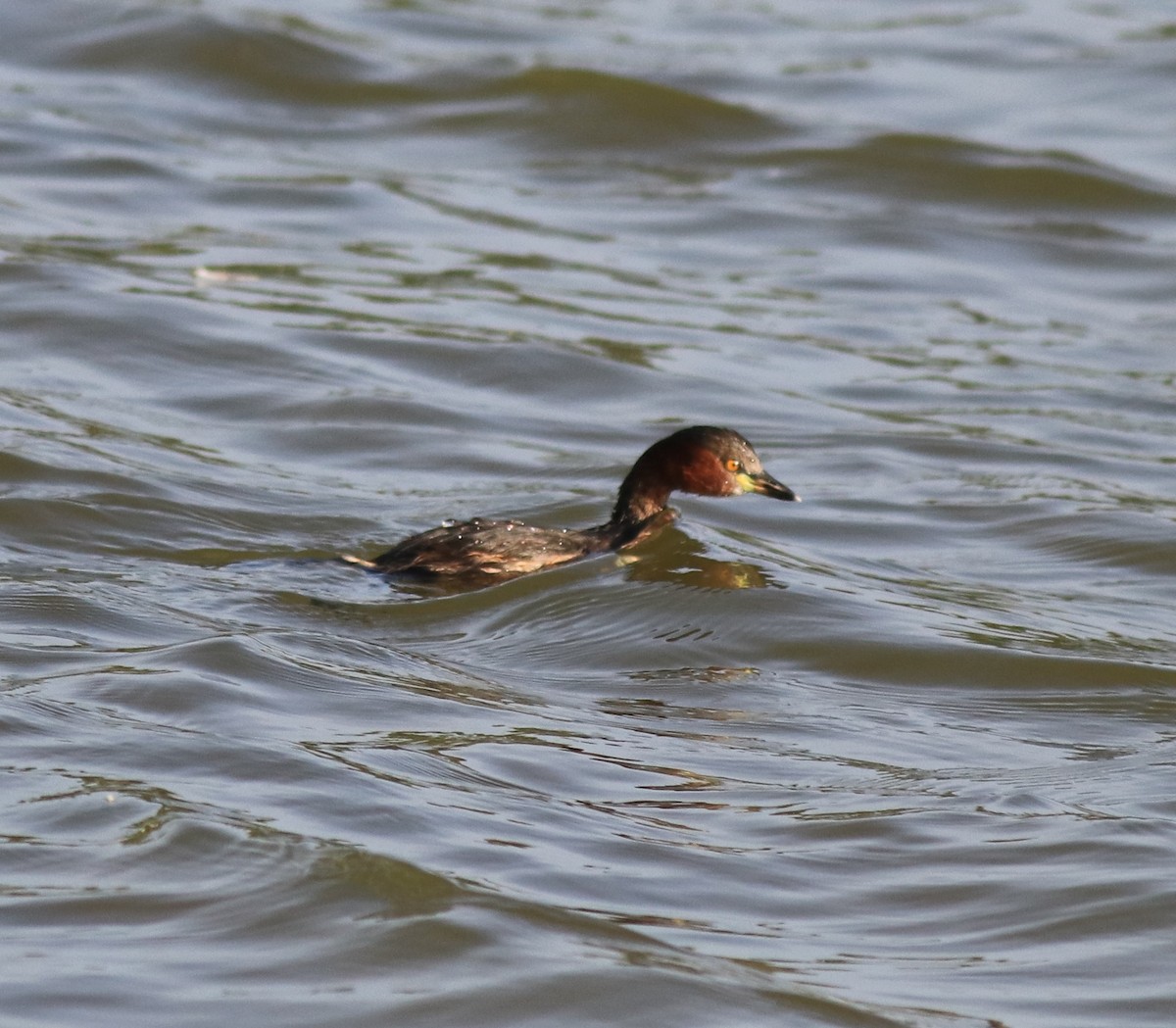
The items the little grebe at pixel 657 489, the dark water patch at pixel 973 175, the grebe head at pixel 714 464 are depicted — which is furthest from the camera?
the dark water patch at pixel 973 175

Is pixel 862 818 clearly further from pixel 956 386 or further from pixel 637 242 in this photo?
pixel 637 242

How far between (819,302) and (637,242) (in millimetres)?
1670

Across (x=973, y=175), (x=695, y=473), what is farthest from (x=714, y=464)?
(x=973, y=175)

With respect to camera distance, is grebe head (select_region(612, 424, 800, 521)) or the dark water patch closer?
grebe head (select_region(612, 424, 800, 521))

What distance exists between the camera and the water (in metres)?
5.18

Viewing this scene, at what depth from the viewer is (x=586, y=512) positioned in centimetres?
1014

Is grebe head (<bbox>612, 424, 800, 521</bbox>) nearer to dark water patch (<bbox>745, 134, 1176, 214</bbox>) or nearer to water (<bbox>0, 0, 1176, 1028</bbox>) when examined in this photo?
water (<bbox>0, 0, 1176, 1028</bbox>)

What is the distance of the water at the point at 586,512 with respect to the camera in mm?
5184

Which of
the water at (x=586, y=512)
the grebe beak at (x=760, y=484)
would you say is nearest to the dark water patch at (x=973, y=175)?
the water at (x=586, y=512)

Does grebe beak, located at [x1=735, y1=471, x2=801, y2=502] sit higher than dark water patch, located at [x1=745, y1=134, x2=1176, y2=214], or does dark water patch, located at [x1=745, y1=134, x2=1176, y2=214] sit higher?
dark water patch, located at [x1=745, y1=134, x2=1176, y2=214]

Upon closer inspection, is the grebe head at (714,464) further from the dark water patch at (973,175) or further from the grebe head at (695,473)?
the dark water patch at (973,175)

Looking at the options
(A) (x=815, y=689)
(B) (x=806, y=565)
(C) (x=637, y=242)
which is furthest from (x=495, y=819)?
(C) (x=637, y=242)

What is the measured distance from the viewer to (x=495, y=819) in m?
5.81

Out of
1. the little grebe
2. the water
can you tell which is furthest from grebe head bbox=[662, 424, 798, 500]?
the water
